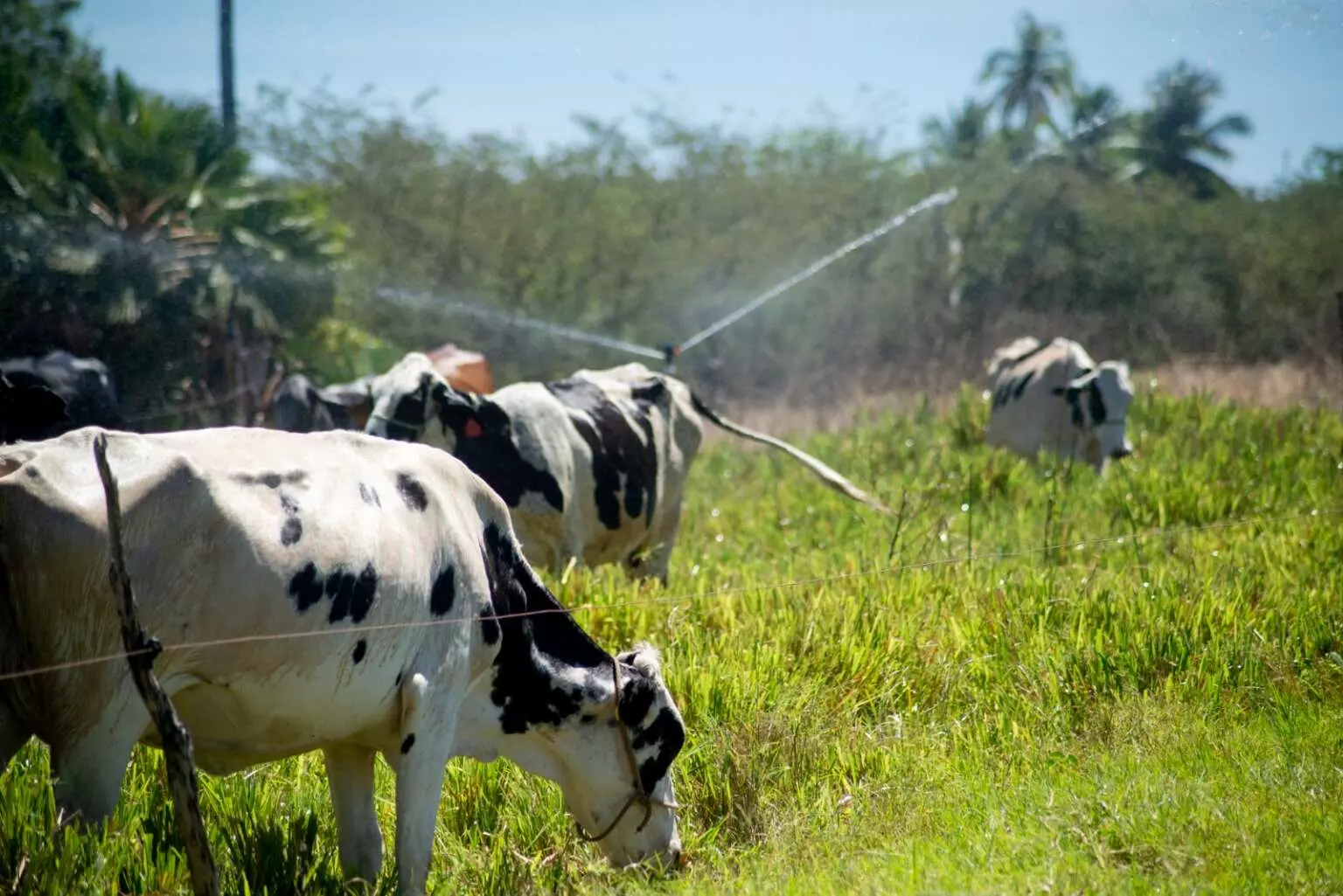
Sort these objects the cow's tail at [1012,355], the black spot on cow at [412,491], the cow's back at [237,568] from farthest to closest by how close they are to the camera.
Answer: the cow's tail at [1012,355], the black spot on cow at [412,491], the cow's back at [237,568]

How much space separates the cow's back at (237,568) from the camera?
387 centimetres

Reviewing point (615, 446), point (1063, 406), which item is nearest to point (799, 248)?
point (1063, 406)

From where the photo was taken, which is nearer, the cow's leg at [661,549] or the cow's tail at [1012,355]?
the cow's leg at [661,549]

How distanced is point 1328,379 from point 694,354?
16.3 metres

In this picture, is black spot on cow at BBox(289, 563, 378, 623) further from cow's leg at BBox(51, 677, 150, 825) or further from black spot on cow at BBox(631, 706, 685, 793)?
black spot on cow at BBox(631, 706, 685, 793)

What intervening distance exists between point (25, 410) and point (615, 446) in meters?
4.32

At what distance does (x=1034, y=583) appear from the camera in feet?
26.9

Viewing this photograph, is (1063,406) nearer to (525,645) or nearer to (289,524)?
(525,645)

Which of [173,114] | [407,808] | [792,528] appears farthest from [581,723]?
[173,114]

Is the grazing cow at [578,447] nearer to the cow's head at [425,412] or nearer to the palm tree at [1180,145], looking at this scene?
the cow's head at [425,412]

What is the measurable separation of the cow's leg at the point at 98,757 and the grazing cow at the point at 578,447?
14.2 feet

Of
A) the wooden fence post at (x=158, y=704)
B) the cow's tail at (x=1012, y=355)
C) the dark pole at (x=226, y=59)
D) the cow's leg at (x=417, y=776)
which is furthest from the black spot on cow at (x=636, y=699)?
the dark pole at (x=226, y=59)

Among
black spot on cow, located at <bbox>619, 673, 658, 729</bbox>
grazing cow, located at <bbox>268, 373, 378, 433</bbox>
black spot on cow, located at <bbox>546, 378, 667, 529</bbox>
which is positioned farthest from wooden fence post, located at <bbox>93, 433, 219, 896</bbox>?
grazing cow, located at <bbox>268, 373, 378, 433</bbox>

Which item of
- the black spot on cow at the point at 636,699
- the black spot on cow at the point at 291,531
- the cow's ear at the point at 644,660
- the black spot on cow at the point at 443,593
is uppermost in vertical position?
the black spot on cow at the point at 291,531
